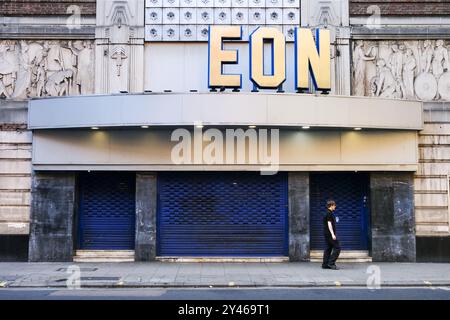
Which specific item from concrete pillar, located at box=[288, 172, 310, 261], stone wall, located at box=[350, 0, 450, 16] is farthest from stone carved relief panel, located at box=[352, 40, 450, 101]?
concrete pillar, located at box=[288, 172, 310, 261]


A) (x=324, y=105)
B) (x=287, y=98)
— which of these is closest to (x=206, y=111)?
(x=287, y=98)

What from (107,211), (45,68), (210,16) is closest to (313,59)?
(210,16)

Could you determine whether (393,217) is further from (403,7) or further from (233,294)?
(233,294)

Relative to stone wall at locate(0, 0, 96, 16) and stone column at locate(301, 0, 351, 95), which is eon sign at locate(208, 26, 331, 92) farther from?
stone wall at locate(0, 0, 96, 16)

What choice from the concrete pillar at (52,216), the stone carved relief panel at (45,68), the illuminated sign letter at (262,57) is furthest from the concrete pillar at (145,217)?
the illuminated sign letter at (262,57)

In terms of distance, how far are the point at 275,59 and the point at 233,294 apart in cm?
734

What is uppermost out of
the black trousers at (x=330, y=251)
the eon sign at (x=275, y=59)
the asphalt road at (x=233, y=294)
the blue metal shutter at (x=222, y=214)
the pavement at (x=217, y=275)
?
the eon sign at (x=275, y=59)

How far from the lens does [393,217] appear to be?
653 inches

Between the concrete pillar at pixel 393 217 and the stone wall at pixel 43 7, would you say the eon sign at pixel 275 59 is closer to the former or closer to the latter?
the concrete pillar at pixel 393 217

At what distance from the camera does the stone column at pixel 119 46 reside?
16953 millimetres

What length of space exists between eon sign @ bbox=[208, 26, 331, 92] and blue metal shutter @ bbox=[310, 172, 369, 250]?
3147 millimetres

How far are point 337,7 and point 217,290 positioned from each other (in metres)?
10.2

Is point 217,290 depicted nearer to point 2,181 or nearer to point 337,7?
point 2,181

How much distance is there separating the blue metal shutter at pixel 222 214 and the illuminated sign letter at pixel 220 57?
2.93 metres
